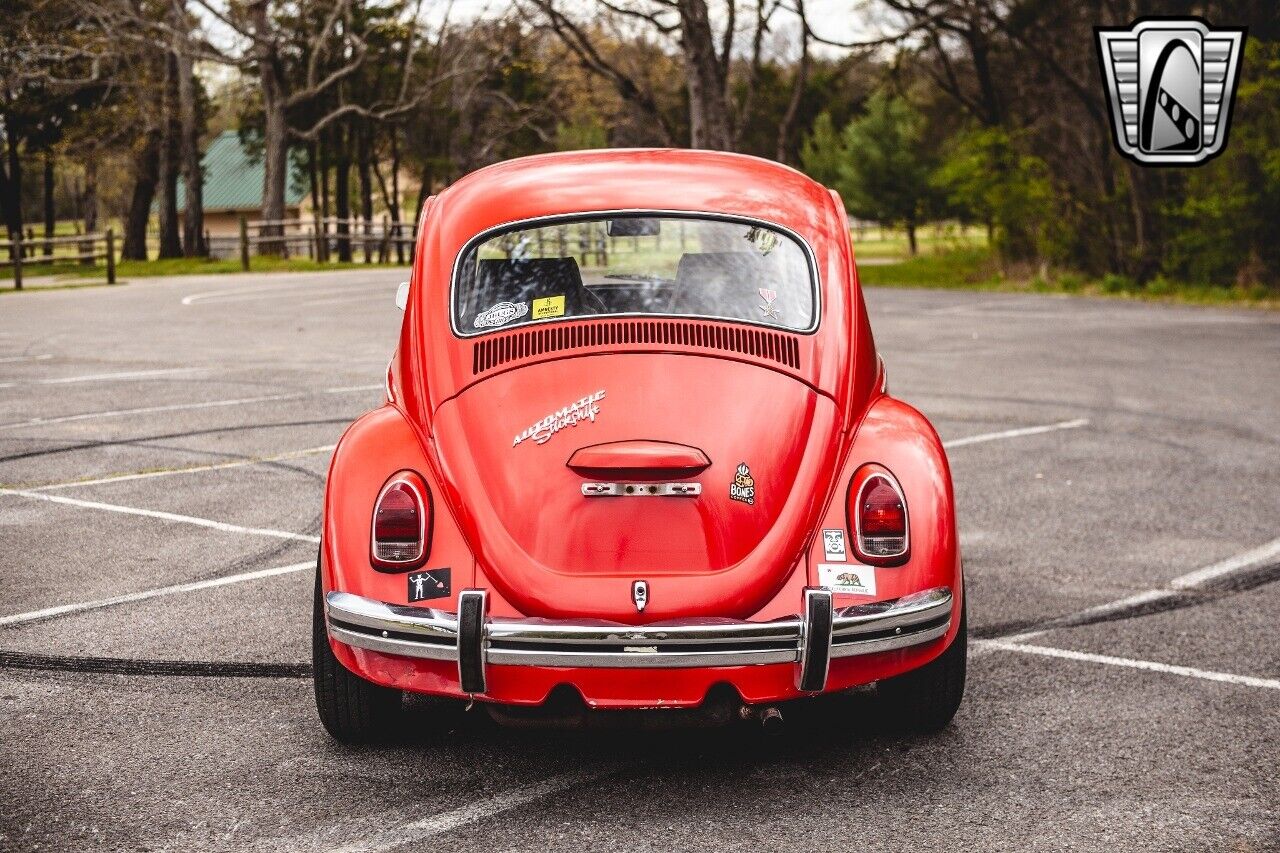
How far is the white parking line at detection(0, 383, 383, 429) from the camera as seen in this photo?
35.9ft

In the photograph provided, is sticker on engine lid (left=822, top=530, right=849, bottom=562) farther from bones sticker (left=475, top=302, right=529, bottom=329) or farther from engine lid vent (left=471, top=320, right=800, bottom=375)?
bones sticker (left=475, top=302, right=529, bottom=329)

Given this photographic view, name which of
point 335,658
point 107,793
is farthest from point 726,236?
point 107,793

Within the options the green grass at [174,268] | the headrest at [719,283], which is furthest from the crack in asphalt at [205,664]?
the green grass at [174,268]

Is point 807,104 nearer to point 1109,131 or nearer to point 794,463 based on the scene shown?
point 1109,131

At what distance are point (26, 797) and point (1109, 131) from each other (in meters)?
26.3

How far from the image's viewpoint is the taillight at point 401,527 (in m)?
4.14

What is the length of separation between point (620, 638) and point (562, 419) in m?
0.72

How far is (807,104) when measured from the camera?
71.4 m

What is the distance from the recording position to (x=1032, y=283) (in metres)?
28.9

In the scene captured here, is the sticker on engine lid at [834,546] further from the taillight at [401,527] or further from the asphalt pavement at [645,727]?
the taillight at [401,527]

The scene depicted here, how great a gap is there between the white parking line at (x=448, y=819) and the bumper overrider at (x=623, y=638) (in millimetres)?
310

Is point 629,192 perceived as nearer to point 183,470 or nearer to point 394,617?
point 394,617

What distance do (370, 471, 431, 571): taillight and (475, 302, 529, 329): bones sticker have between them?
27.0 inches

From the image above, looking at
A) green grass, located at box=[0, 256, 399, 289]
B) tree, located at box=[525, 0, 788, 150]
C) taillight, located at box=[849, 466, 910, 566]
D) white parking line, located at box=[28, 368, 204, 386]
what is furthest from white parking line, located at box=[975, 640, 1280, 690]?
green grass, located at box=[0, 256, 399, 289]
